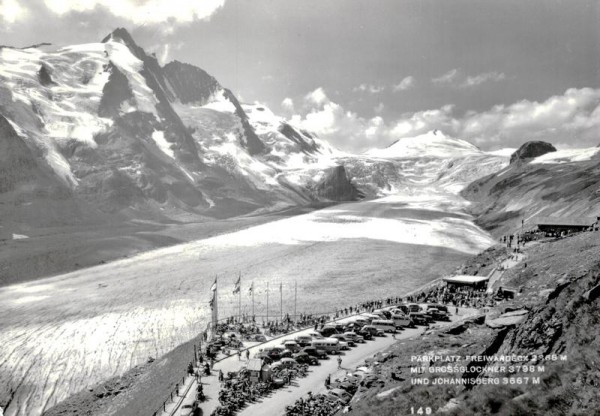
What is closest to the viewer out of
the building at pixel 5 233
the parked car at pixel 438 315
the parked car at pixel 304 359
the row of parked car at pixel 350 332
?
the parked car at pixel 304 359

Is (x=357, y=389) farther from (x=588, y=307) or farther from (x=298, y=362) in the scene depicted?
(x=588, y=307)

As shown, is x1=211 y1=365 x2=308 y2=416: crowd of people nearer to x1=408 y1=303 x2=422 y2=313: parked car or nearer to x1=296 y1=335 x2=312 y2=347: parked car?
x1=296 y1=335 x2=312 y2=347: parked car

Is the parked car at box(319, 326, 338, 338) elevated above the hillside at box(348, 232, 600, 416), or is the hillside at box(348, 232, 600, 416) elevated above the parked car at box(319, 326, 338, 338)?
the hillside at box(348, 232, 600, 416)

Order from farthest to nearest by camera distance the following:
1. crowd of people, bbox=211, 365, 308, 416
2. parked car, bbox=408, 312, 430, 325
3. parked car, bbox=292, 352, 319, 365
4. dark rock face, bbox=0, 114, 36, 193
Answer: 1. dark rock face, bbox=0, 114, 36, 193
2. parked car, bbox=408, 312, 430, 325
3. parked car, bbox=292, 352, 319, 365
4. crowd of people, bbox=211, 365, 308, 416

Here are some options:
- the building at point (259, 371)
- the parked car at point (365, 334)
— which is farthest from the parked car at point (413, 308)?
the building at point (259, 371)

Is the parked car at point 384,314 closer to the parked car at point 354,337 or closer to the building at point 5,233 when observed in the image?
the parked car at point 354,337

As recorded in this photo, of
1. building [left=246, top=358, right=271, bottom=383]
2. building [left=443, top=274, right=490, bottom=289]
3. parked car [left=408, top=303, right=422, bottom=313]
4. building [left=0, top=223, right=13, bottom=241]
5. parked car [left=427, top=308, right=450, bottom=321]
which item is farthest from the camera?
building [left=0, top=223, right=13, bottom=241]

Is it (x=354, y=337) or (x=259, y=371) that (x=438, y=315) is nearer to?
(x=354, y=337)

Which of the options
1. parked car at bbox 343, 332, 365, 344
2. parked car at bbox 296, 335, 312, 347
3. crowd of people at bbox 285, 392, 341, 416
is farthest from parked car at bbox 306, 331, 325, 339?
crowd of people at bbox 285, 392, 341, 416
